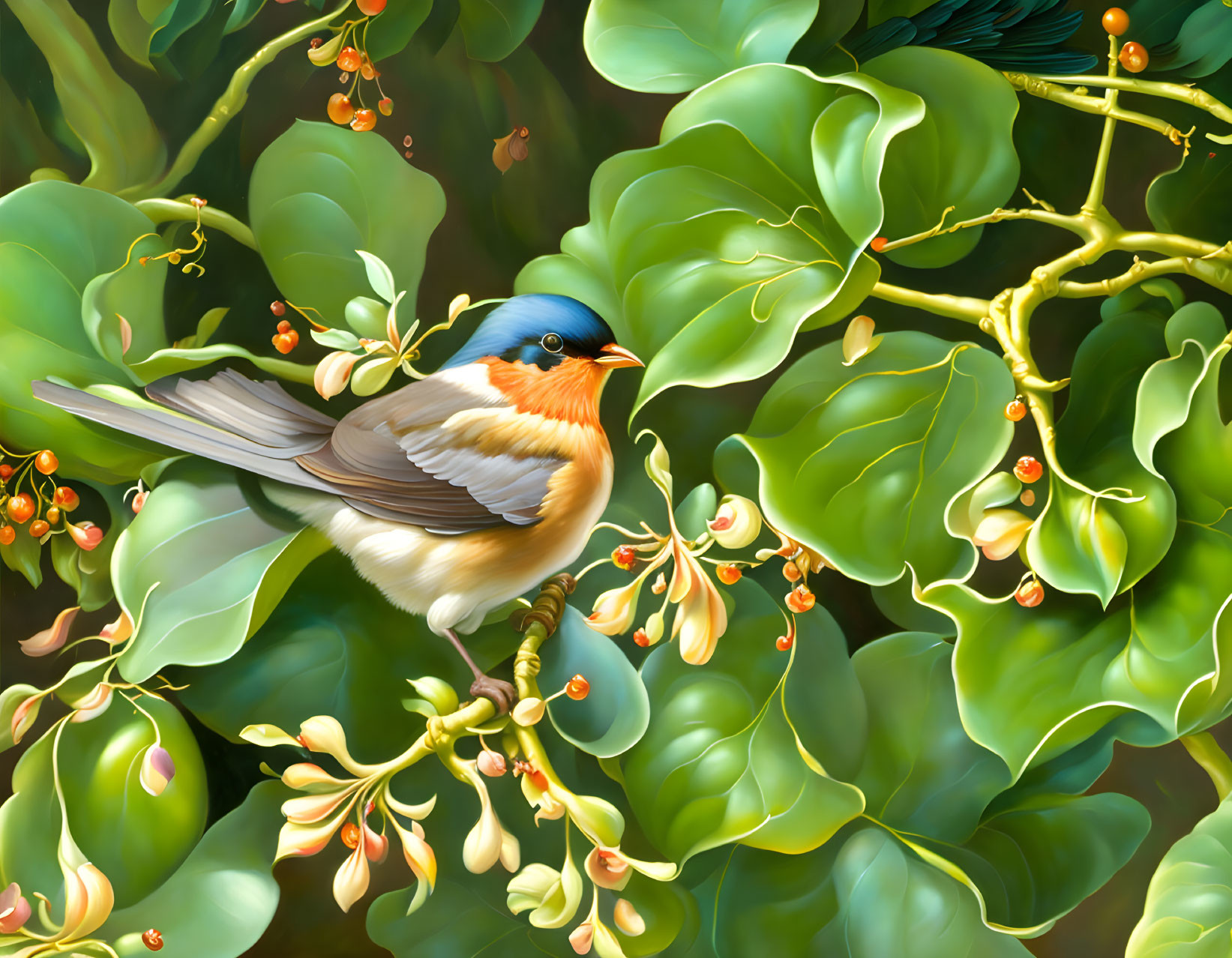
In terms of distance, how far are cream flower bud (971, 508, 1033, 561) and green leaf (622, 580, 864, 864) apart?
5.4 inches

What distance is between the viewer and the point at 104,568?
0.77 meters

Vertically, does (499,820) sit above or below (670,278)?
below

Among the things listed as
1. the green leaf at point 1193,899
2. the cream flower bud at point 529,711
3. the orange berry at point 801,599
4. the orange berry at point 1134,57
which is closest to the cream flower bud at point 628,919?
the cream flower bud at point 529,711

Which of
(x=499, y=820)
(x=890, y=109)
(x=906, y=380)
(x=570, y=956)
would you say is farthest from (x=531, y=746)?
(x=890, y=109)

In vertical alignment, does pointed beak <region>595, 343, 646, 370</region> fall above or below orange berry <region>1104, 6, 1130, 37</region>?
below

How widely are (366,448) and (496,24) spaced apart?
0.36 metres

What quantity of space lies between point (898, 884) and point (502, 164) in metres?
0.65

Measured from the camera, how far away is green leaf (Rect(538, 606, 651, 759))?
0.71 m

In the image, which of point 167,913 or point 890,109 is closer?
point 890,109

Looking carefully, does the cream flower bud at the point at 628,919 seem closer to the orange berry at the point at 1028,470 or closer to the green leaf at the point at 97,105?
the orange berry at the point at 1028,470

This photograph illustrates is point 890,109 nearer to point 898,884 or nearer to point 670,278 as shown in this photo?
point 670,278

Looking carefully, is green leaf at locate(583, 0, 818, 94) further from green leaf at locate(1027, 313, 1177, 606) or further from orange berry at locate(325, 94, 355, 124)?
green leaf at locate(1027, 313, 1177, 606)

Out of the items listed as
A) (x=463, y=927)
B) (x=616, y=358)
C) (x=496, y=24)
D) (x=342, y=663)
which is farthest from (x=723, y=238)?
(x=463, y=927)

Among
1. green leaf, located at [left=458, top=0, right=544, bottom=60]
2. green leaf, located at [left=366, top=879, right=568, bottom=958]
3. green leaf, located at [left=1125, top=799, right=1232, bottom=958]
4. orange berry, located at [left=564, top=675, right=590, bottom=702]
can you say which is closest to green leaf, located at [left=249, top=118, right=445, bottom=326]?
green leaf, located at [left=458, top=0, right=544, bottom=60]
